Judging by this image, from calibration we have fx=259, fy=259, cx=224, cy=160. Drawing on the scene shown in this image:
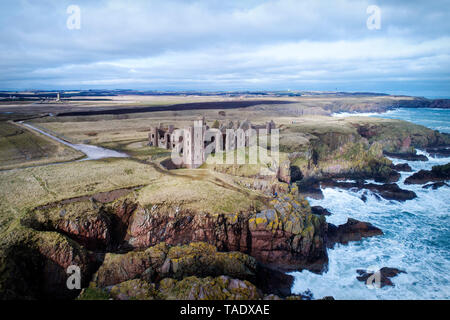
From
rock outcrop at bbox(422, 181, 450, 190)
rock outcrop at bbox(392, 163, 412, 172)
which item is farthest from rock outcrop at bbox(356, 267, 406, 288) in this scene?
rock outcrop at bbox(392, 163, 412, 172)

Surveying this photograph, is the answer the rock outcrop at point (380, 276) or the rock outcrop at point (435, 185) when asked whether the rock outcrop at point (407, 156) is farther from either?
the rock outcrop at point (380, 276)

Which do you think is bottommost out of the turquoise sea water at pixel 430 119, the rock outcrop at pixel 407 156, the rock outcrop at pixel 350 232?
the rock outcrop at pixel 350 232

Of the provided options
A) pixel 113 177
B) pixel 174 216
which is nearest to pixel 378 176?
pixel 174 216

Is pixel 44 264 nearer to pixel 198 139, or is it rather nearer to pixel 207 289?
pixel 207 289

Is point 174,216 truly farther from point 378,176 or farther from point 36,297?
point 378,176

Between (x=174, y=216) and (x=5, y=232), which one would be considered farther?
(x=174, y=216)

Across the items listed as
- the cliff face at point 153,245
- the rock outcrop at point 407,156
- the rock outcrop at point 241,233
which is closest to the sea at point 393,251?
the rock outcrop at point 241,233
